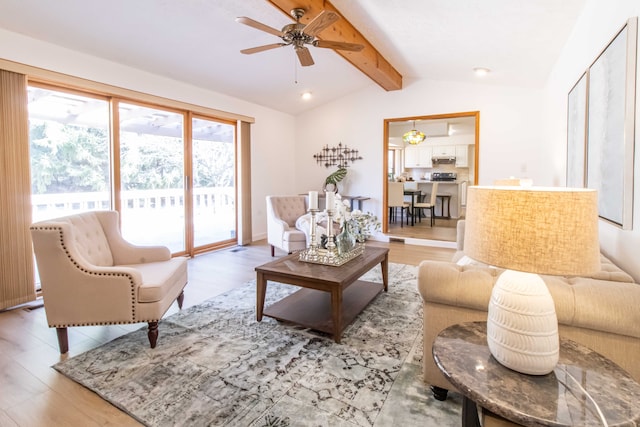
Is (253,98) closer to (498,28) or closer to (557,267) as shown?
(498,28)

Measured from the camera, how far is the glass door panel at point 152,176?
421 cm

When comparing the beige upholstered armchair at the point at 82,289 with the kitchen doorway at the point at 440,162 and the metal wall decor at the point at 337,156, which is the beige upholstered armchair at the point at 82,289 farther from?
the kitchen doorway at the point at 440,162

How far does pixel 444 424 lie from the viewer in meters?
1.61

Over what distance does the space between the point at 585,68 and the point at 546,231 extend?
91.0 inches

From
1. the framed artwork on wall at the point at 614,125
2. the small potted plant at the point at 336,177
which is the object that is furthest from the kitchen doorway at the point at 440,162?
the framed artwork on wall at the point at 614,125

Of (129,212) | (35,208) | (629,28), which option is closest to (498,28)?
(629,28)

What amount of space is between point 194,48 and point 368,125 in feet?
11.5

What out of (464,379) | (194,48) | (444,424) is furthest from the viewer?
(194,48)

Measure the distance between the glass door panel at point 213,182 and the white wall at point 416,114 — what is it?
1.87 m

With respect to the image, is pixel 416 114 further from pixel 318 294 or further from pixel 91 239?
pixel 91 239

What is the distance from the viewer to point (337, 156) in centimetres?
676

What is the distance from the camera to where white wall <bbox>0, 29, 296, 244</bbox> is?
3113 mm

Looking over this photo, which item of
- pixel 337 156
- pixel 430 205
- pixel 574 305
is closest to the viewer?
pixel 574 305

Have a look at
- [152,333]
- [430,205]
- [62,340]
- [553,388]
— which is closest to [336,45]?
[152,333]
